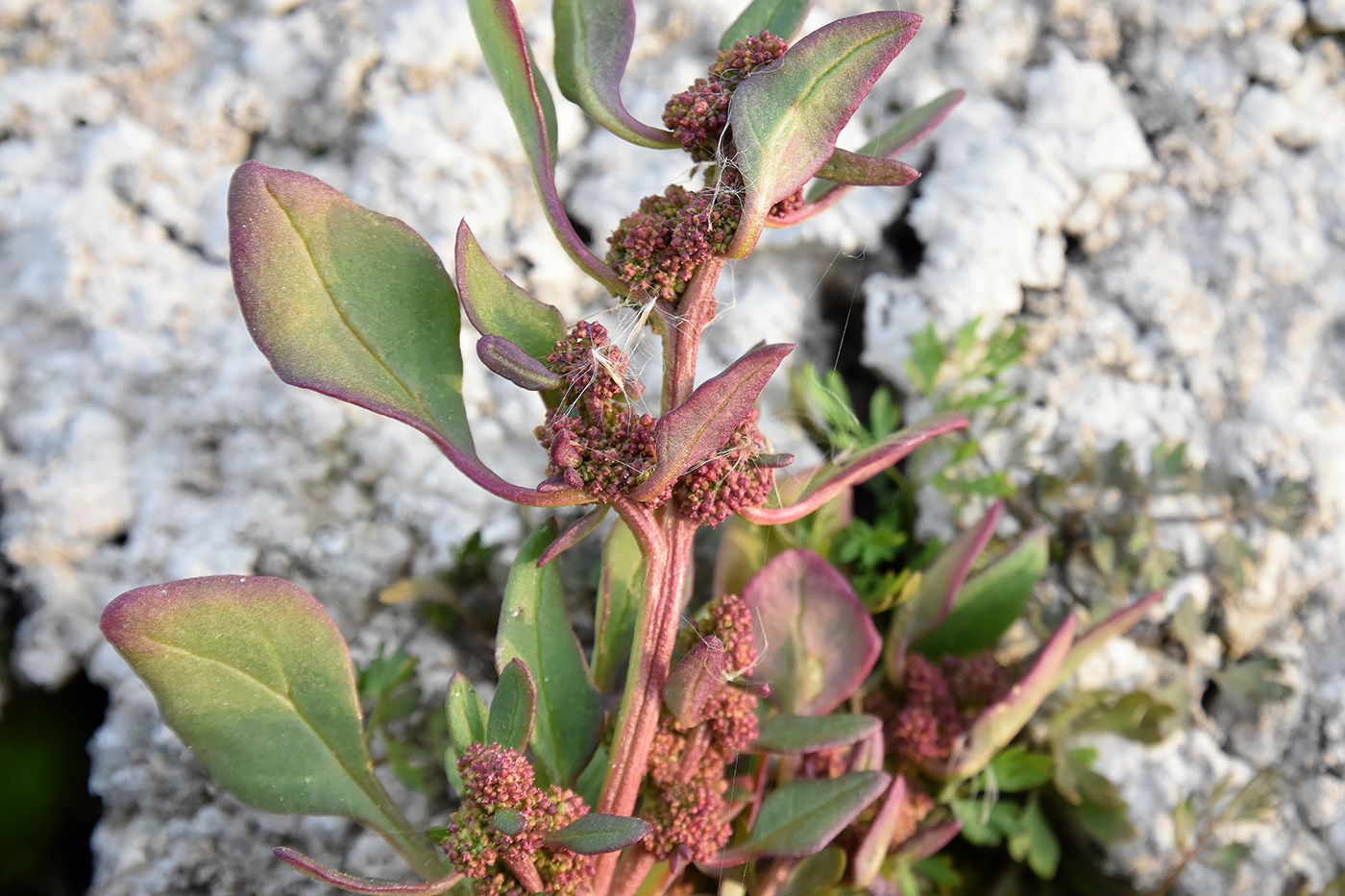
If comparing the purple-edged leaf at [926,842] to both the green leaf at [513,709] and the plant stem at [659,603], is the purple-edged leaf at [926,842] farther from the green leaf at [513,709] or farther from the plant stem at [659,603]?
the green leaf at [513,709]

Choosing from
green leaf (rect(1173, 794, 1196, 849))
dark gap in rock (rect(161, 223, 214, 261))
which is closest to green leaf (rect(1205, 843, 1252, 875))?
green leaf (rect(1173, 794, 1196, 849))

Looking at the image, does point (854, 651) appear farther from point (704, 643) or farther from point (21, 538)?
point (21, 538)

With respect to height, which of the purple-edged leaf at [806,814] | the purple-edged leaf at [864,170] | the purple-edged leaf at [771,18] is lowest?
the purple-edged leaf at [806,814]

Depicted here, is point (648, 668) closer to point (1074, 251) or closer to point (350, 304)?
point (350, 304)

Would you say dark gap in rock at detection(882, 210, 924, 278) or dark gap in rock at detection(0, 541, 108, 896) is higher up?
dark gap in rock at detection(882, 210, 924, 278)

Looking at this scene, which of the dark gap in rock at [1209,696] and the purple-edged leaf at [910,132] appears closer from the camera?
the purple-edged leaf at [910,132]

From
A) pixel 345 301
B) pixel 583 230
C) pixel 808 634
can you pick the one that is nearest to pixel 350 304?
pixel 345 301

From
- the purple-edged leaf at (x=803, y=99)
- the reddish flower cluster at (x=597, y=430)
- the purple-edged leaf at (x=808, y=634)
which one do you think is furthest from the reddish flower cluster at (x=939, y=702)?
the purple-edged leaf at (x=803, y=99)

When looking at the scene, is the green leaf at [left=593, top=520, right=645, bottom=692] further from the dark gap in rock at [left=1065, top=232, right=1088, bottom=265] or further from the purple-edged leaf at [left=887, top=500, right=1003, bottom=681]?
the dark gap in rock at [left=1065, top=232, right=1088, bottom=265]
